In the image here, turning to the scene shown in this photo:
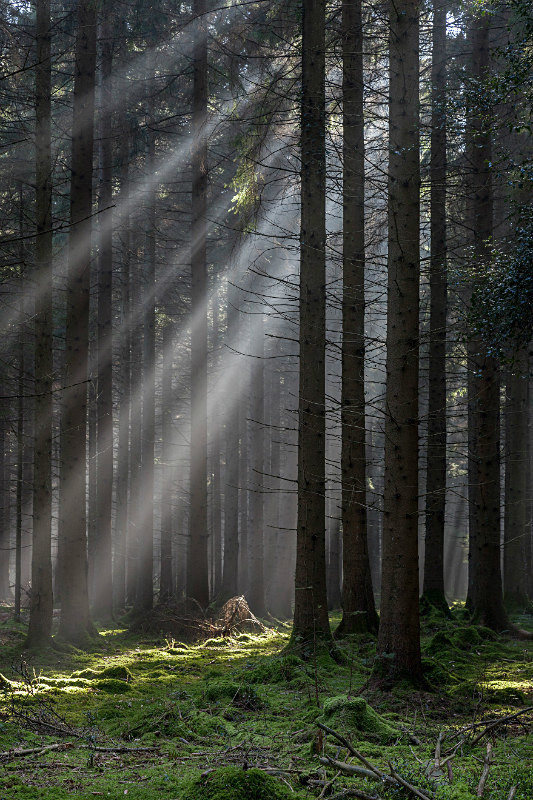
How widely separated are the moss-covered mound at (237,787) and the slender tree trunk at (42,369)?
28.3 feet

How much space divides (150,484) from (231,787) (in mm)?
18673

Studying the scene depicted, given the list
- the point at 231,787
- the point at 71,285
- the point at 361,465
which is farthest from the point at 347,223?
the point at 231,787

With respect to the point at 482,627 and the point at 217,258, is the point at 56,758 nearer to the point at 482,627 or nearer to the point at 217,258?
the point at 482,627

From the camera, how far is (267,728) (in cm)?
633

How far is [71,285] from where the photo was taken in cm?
1370

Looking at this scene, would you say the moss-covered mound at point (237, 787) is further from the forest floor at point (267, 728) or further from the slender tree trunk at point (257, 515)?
the slender tree trunk at point (257, 515)

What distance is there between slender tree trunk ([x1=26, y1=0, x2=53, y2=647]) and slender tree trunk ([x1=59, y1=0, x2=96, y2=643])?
104 cm

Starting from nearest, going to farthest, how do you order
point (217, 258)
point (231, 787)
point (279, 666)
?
point (231, 787)
point (279, 666)
point (217, 258)

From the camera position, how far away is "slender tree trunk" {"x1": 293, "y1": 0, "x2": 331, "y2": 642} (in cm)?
1027

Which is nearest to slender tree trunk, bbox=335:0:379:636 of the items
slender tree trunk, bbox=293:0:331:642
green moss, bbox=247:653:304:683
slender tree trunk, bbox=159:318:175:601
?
slender tree trunk, bbox=293:0:331:642

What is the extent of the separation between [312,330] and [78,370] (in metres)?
5.11

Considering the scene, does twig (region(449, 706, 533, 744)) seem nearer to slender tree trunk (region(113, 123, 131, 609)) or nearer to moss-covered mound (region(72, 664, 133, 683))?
moss-covered mound (region(72, 664, 133, 683))

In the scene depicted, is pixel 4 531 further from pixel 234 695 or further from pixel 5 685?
pixel 234 695

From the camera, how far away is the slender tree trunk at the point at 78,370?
13.4m
